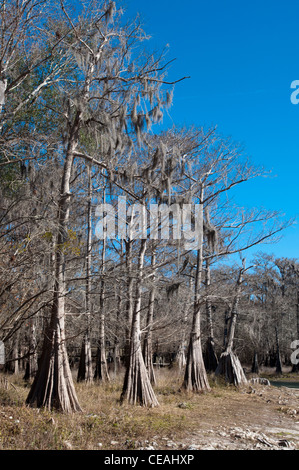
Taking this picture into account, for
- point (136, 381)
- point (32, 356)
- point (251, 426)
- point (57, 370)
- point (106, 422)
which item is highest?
point (57, 370)

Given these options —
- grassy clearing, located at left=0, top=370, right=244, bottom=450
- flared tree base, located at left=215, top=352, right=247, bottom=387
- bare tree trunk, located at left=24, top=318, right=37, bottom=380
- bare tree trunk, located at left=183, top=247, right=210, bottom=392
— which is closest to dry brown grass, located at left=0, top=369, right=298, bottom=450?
grassy clearing, located at left=0, top=370, right=244, bottom=450

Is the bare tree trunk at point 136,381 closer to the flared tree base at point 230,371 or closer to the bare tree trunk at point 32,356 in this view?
the bare tree trunk at point 32,356

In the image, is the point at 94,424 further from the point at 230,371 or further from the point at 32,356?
the point at 230,371

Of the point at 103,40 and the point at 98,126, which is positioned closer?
the point at 98,126

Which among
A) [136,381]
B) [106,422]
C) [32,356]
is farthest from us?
[32,356]

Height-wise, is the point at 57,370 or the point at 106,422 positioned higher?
the point at 57,370

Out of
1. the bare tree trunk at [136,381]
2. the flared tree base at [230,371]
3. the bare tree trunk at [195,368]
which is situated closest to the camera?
the bare tree trunk at [136,381]

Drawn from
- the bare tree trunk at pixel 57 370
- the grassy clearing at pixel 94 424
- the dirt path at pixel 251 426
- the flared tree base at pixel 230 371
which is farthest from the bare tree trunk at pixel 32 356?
the flared tree base at pixel 230 371

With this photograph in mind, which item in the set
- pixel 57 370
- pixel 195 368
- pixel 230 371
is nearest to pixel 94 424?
Answer: pixel 57 370

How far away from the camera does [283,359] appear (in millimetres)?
39938

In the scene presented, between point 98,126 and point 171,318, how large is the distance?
7.70 meters

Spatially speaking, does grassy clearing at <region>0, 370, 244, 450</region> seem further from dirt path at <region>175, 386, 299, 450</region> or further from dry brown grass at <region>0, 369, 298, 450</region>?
dirt path at <region>175, 386, 299, 450</region>
